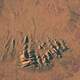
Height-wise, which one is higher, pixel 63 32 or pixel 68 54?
pixel 63 32

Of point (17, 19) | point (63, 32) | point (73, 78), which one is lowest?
point (73, 78)

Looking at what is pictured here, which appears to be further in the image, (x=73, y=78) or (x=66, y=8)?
(x=66, y=8)

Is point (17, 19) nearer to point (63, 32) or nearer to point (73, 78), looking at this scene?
point (63, 32)

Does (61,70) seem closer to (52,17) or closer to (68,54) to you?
(68,54)

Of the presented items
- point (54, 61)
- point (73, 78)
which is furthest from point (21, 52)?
point (73, 78)

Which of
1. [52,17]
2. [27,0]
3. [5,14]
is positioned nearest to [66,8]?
[52,17]

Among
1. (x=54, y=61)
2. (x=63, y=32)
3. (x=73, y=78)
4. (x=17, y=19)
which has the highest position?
(x=17, y=19)
